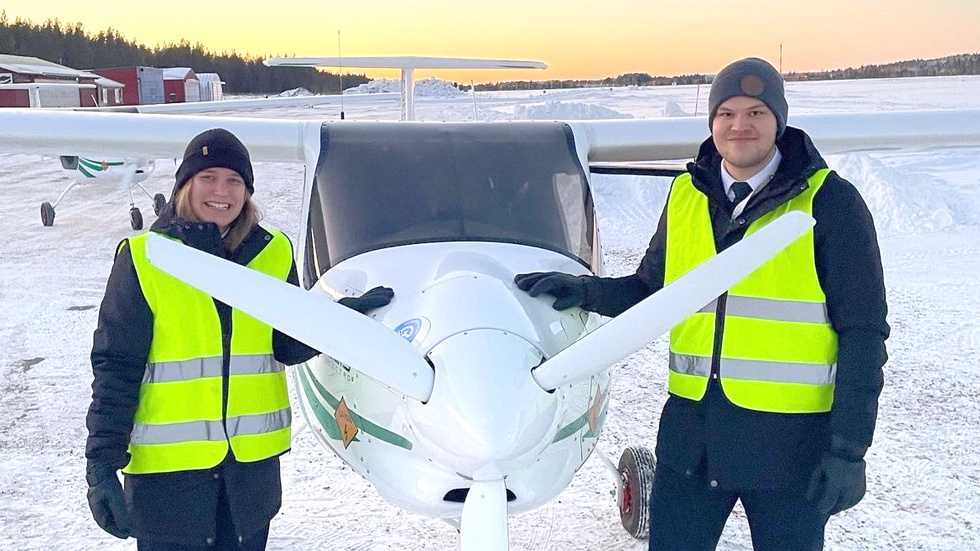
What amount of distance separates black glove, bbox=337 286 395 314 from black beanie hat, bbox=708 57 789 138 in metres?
1.13

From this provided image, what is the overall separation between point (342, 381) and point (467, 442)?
74cm

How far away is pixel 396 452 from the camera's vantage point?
2.13 metres

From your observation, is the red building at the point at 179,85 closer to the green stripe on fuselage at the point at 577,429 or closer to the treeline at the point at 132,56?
the treeline at the point at 132,56

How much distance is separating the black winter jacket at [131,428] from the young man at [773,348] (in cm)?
123

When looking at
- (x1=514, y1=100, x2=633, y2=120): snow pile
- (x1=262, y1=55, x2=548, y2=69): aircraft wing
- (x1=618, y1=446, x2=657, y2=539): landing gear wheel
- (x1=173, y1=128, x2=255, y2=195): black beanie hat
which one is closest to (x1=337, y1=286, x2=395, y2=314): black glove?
(x1=173, y1=128, x2=255, y2=195): black beanie hat

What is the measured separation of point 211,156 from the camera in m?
2.26

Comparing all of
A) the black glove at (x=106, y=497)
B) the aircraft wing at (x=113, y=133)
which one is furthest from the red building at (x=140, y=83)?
the black glove at (x=106, y=497)

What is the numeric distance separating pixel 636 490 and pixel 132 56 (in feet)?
256

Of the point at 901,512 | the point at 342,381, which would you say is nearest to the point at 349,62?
the point at 342,381

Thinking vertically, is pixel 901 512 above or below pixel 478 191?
below

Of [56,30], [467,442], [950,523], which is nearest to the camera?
[467,442]

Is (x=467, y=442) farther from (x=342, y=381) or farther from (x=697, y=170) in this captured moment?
(x=697, y=170)

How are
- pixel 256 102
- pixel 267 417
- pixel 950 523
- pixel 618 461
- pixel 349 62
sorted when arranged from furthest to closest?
pixel 256 102 < pixel 349 62 < pixel 618 461 < pixel 950 523 < pixel 267 417

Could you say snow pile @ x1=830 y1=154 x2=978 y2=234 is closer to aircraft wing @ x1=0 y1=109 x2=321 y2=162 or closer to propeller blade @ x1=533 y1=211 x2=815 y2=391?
aircraft wing @ x1=0 y1=109 x2=321 y2=162
